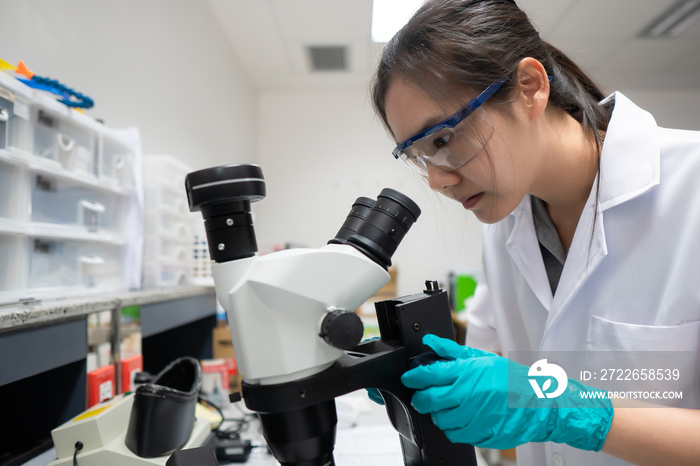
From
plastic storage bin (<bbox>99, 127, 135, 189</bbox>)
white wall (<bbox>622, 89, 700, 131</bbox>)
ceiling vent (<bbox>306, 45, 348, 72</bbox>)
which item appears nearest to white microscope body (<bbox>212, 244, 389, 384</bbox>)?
plastic storage bin (<bbox>99, 127, 135, 189</bbox>)

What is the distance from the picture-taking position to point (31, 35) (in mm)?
1327

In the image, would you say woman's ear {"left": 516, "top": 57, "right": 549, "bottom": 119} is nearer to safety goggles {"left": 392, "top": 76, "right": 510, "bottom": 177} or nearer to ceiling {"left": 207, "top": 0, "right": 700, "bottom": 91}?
safety goggles {"left": 392, "top": 76, "right": 510, "bottom": 177}

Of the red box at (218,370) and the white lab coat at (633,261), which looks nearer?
the white lab coat at (633,261)

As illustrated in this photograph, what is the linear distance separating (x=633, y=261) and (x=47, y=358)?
3.69 feet

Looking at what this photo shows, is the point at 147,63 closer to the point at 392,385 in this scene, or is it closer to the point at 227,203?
the point at 227,203

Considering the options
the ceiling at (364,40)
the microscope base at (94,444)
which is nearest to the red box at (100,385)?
the microscope base at (94,444)

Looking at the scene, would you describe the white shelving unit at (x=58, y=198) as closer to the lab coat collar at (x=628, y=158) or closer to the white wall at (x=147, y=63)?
the white wall at (x=147, y=63)

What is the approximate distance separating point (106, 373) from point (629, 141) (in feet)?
4.23

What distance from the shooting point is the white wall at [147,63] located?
4.53 ft

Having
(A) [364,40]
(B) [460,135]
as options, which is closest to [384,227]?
(B) [460,135]

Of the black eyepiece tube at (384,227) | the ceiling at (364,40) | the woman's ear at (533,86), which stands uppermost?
the ceiling at (364,40)

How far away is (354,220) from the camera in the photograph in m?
0.64

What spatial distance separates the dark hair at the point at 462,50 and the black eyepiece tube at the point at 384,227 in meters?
0.27

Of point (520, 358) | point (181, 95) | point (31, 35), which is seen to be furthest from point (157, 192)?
point (520, 358)
